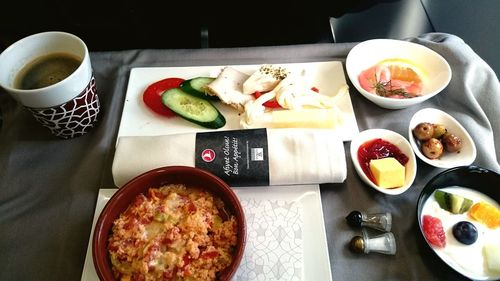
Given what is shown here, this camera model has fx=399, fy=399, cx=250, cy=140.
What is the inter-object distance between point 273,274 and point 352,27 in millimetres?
1255

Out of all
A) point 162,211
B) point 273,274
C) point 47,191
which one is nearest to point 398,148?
point 273,274

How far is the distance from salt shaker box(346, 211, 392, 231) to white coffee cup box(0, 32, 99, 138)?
2.58 feet

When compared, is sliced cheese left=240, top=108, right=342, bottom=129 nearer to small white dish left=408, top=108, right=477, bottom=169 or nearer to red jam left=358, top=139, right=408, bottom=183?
red jam left=358, top=139, right=408, bottom=183

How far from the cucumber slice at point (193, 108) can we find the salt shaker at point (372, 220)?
1.52 feet

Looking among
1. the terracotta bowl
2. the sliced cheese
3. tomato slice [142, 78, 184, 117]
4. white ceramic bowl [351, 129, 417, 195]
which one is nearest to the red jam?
white ceramic bowl [351, 129, 417, 195]

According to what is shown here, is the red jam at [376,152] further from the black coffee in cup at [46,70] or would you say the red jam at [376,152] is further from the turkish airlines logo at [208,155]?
the black coffee in cup at [46,70]

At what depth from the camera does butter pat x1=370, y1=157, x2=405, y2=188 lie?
104 centimetres

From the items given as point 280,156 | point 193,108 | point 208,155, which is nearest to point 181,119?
point 193,108

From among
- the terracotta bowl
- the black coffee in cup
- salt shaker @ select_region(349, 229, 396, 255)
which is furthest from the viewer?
the black coffee in cup

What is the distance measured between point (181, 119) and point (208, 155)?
0.23m

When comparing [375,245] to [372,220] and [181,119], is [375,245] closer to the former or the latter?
[372,220]

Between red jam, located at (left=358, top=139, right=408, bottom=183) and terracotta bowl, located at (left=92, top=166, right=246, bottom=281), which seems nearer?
terracotta bowl, located at (left=92, top=166, right=246, bottom=281)

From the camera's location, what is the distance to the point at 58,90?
101 cm

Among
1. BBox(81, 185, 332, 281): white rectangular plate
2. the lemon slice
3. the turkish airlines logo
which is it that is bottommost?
BBox(81, 185, 332, 281): white rectangular plate
